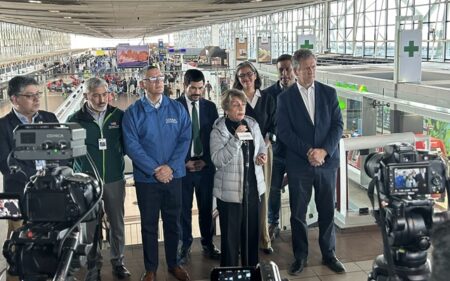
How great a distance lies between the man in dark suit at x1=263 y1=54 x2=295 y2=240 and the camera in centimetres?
468

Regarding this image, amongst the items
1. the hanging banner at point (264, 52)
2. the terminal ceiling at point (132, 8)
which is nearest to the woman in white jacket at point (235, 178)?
the hanging banner at point (264, 52)

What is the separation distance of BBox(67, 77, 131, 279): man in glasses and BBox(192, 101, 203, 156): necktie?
2.00 ft

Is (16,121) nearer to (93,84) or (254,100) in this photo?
(93,84)

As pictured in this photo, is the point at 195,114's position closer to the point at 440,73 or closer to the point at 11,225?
the point at 11,225

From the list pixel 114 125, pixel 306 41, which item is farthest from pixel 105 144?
pixel 306 41

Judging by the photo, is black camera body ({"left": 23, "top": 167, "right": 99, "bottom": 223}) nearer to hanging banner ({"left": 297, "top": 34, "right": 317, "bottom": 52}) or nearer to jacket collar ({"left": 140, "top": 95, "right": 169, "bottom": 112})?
jacket collar ({"left": 140, "top": 95, "right": 169, "bottom": 112})

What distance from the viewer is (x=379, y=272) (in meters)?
2.82

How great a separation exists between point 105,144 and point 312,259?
1957 mm

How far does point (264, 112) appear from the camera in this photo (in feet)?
14.2

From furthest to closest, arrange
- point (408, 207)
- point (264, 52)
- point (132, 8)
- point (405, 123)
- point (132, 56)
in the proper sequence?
1. point (132, 8)
2. point (132, 56)
3. point (264, 52)
4. point (405, 123)
5. point (408, 207)

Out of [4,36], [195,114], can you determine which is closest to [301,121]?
[195,114]

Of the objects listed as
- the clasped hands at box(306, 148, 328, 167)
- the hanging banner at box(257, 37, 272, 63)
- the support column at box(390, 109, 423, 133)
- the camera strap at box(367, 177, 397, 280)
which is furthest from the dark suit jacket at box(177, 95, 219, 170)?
the hanging banner at box(257, 37, 272, 63)

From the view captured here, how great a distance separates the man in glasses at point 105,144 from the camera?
151 inches

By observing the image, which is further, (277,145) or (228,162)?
(277,145)
